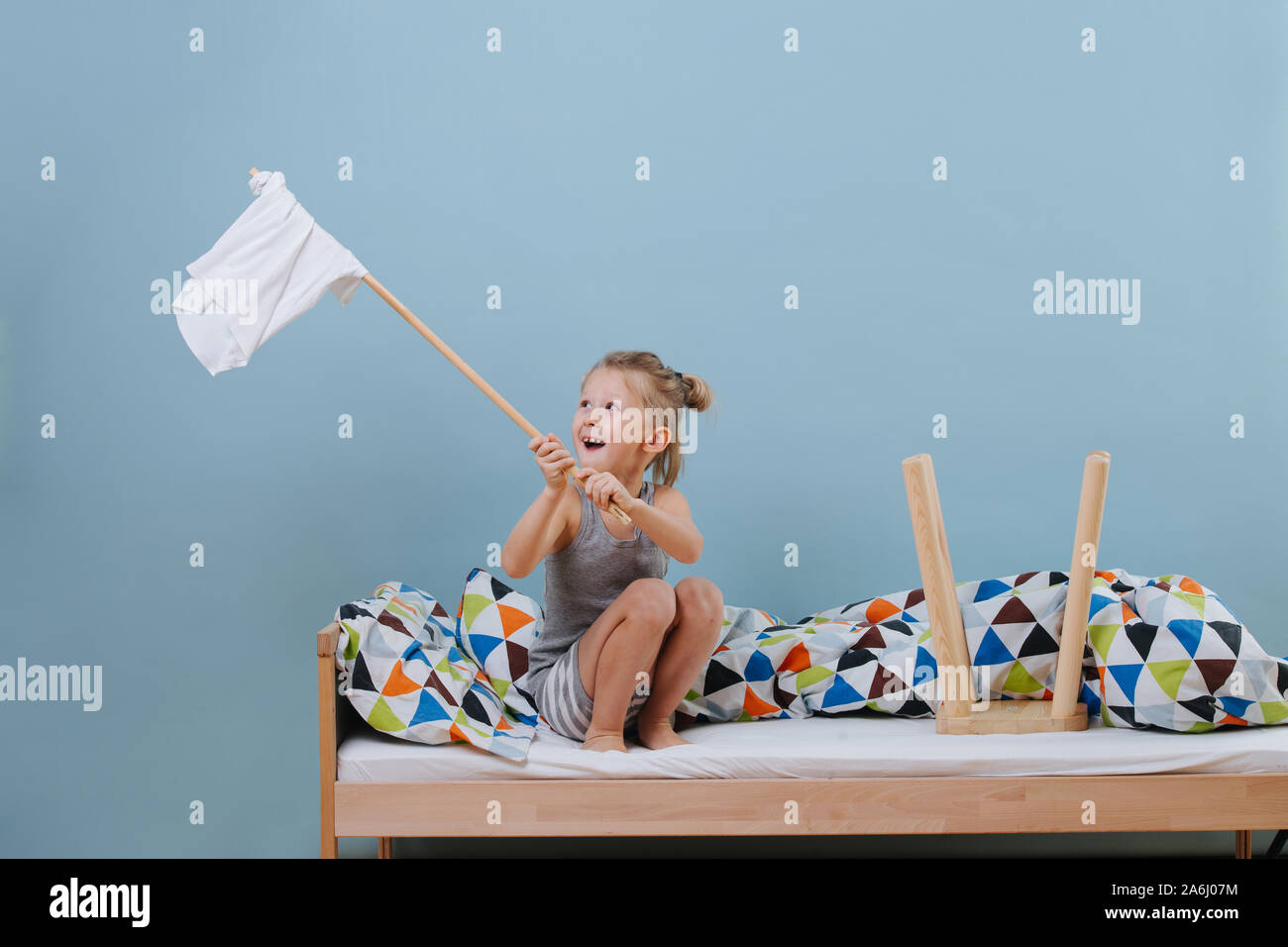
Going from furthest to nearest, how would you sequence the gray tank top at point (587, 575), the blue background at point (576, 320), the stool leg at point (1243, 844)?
the blue background at point (576, 320)
the stool leg at point (1243, 844)
the gray tank top at point (587, 575)

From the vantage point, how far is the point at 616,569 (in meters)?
1.70

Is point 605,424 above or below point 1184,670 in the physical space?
above

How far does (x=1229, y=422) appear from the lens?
2.25 m

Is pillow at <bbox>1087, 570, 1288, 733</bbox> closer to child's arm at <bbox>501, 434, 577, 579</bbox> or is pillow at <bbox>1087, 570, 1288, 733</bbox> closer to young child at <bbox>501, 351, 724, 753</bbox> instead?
young child at <bbox>501, 351, 724, 753</bbox>

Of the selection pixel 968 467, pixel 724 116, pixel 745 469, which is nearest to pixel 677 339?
pixel 745 469

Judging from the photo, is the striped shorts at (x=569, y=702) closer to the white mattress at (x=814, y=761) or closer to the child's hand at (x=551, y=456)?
the white mattress at (x=814, y=761)

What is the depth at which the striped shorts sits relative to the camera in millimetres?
1578

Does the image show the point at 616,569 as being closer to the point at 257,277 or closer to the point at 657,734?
the point at 657,734

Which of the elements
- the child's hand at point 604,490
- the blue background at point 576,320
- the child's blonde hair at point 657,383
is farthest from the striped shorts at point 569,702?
the blue background at point 576,320

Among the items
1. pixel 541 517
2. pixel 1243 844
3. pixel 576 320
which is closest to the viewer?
pixel 541 517

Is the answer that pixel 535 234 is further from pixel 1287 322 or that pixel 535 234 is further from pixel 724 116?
pixel 1287 322

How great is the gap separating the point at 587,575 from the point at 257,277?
0.67m

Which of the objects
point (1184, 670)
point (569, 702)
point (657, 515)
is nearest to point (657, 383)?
point (657, 515)

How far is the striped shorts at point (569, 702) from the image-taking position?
1578 mm
